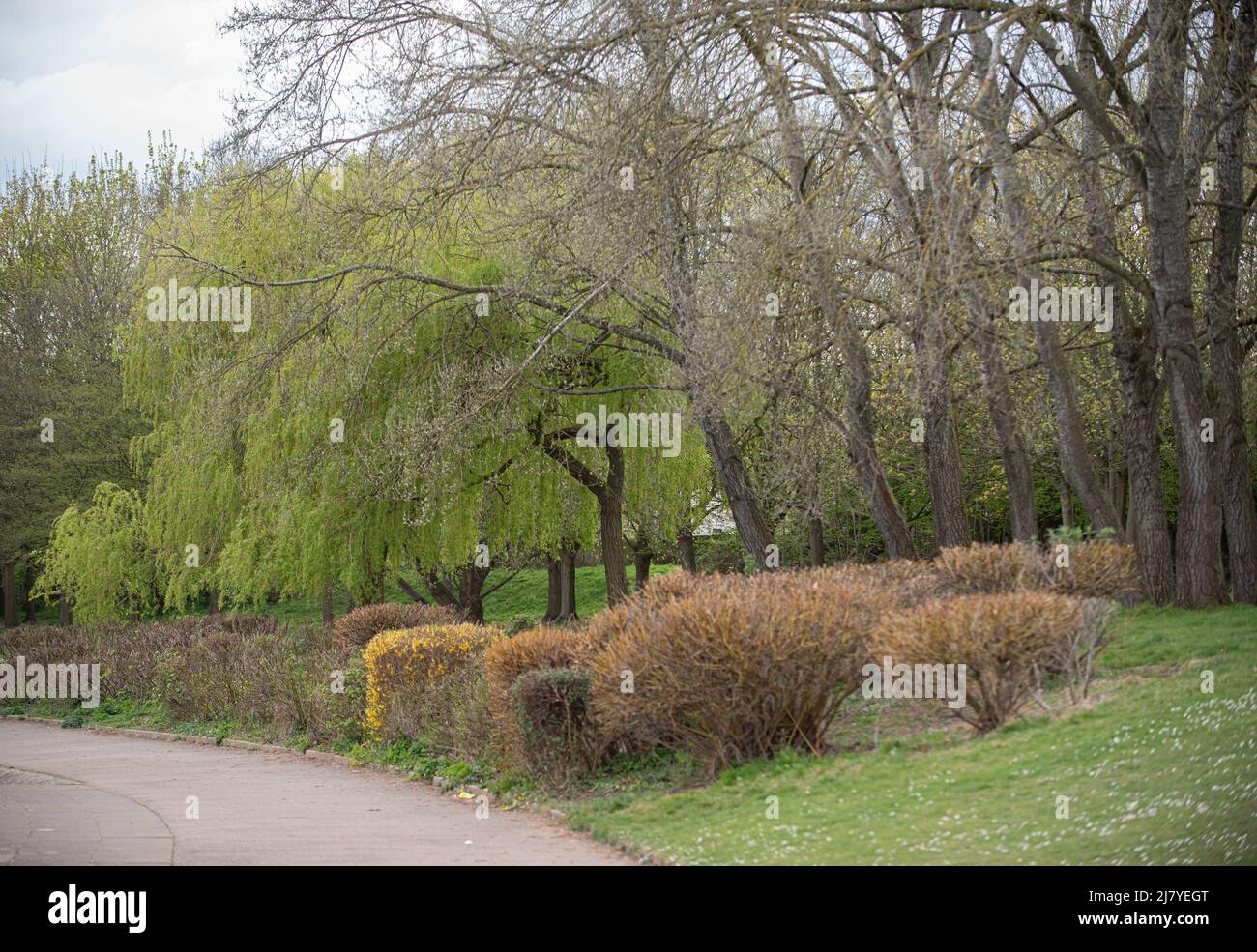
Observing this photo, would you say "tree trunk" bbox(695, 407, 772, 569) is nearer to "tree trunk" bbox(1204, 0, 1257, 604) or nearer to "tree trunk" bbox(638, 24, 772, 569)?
"tree trunk" bbox(638, 24, 772, 569)

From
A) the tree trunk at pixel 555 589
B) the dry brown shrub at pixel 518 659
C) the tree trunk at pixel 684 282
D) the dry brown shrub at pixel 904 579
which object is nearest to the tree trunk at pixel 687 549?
the tree trunk at pixel 555 589

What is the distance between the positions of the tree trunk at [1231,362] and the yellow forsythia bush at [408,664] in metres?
9.60

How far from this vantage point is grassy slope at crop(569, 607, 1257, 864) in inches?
258

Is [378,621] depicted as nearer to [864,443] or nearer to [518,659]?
[518,659]

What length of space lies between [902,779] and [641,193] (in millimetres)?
8333

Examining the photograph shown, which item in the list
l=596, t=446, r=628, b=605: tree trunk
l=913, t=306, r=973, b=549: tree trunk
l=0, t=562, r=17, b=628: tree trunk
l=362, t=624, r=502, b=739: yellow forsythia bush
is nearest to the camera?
l=362, t=624, r=502, b=739: yellow forsythia bush

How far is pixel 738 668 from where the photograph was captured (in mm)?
9352

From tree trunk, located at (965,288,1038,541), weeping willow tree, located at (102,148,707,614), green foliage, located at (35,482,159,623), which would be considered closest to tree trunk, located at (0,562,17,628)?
green foliage, located at (35,482,159,623)

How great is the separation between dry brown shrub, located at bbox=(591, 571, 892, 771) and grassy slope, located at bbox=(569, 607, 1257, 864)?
15.3 inches

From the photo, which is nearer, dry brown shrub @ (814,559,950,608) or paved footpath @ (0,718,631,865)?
paved footpath @ (0,718,631,865)

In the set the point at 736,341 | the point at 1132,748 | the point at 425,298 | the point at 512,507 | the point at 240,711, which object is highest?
the point at 425,298
